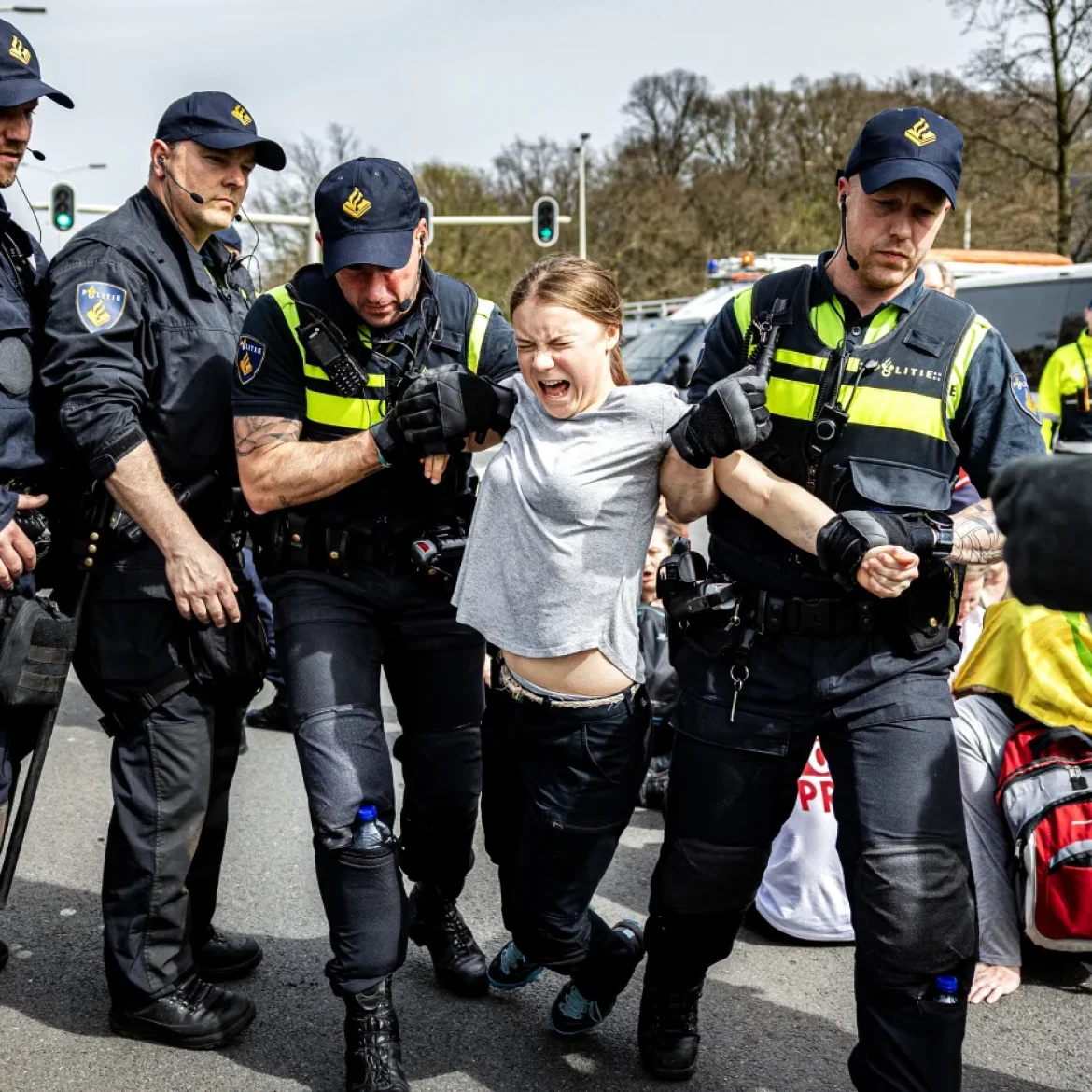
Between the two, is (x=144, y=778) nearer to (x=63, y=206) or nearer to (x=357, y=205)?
(x=357, y=205)

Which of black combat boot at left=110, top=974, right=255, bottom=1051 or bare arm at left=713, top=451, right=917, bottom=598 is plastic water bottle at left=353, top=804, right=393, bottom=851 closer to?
black combat boot at left=110, top=974, right=255, bottom=1051

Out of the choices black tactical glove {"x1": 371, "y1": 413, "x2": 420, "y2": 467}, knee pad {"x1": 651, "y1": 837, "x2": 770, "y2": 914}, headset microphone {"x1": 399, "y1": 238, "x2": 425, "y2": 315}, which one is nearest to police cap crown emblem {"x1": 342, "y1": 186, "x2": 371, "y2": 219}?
headset microphone {"x1": 399, "y1": 238, "x2": 425, "y2": 315}

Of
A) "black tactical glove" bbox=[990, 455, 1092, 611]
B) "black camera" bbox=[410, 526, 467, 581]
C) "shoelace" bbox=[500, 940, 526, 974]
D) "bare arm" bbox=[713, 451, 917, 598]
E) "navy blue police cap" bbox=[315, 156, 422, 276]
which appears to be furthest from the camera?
"shoelace" bbox=[500, 940, 526, 974]

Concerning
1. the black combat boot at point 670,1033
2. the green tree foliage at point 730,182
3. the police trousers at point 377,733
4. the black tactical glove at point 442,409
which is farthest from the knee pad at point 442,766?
the green tree foliage at point 730,182

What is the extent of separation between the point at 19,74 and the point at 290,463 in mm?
1269

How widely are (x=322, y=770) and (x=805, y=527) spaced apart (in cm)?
127

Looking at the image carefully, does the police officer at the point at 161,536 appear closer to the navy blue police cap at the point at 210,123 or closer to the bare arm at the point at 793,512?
the navy blue police cap at the point at 210,123

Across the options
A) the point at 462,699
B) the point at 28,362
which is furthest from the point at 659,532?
the point at 28,362

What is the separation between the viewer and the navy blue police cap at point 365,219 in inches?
129

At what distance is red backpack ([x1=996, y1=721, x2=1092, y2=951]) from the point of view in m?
3.67

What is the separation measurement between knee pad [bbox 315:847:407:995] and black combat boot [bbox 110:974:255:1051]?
461 mm

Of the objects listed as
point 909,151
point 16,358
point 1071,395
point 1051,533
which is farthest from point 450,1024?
point 1071,395

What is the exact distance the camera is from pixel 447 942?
12.5 ft

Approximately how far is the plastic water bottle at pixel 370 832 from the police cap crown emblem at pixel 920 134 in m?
1.95
